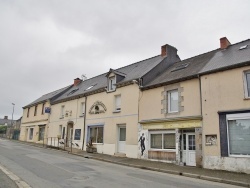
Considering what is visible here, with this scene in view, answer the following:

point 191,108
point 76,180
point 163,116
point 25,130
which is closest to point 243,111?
point 191,108

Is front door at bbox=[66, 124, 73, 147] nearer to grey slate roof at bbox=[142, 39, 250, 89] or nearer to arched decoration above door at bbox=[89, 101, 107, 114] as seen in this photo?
arched decoration above door at bbox=[89, 101, 107, 114]

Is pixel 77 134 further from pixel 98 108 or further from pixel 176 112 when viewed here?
pixel 176 112

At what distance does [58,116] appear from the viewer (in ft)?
93.7

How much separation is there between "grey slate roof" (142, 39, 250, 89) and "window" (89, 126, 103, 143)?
21.0ft

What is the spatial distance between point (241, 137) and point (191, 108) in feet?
11.2

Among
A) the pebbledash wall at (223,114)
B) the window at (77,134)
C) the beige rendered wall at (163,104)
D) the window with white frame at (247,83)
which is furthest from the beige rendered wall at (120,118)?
the window with white frame at (247,83)

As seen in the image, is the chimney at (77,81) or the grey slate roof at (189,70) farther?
the chimney at (77,81)

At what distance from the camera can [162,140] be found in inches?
645

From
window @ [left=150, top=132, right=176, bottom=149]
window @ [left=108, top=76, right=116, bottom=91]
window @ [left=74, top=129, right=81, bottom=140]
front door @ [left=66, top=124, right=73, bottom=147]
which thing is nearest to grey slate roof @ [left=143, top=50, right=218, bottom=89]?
window @ [left=150, top=132, right=176, bottom=149]

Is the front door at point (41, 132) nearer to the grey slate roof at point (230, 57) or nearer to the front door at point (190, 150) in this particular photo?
the front door at point (190, 150)

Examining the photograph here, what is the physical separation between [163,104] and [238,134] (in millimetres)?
5397

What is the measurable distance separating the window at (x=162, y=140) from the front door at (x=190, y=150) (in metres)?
1.00

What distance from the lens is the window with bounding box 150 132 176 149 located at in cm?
1579

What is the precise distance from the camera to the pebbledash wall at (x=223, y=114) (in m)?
12.3
